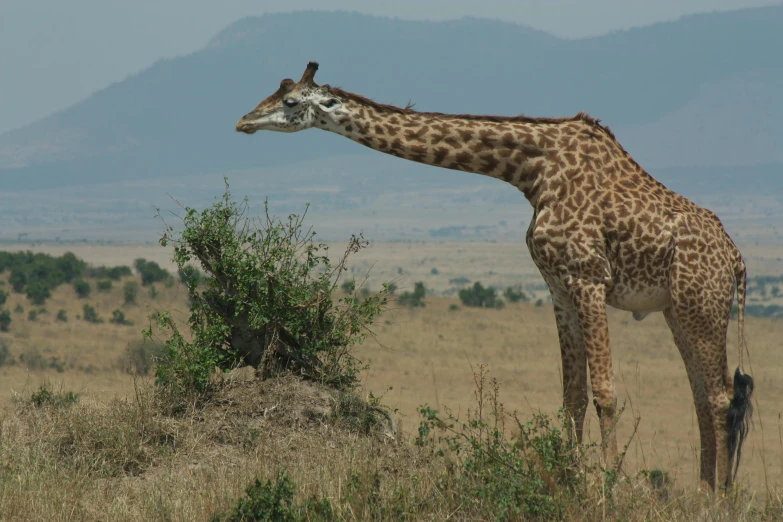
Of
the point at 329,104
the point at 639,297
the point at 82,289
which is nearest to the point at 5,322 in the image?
the point at 82,289

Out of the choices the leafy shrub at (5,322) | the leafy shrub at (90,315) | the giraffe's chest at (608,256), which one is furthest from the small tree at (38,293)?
the giraffe's chest at (608,256)

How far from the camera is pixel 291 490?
7906 mm

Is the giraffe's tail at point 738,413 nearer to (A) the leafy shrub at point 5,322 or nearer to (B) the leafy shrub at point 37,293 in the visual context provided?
(A) the leafy shrub at point 5,322

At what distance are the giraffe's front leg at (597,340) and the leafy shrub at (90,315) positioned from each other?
995 inches

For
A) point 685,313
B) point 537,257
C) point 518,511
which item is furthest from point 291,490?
point 685,313

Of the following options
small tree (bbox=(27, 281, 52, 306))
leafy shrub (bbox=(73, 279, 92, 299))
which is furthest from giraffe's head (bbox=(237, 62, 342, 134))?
leafy shrub (bbox=(73, 279, 92, 299))

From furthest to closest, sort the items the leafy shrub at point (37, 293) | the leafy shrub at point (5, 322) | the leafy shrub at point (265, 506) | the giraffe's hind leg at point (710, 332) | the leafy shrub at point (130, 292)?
1. the leafy shrub at point (130, 292)
2. the leafy shrub at point (37, 293)
3. the leafy shrub at point (5, 322)
4. the giraffe's hind leg at point (710, 332)
5. the leafy shrub at point (265, 506)

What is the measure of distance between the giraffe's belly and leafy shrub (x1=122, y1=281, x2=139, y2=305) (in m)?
26.6

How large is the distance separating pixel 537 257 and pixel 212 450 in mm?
3469

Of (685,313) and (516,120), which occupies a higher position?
(516,120)

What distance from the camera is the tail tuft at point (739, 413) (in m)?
9.01

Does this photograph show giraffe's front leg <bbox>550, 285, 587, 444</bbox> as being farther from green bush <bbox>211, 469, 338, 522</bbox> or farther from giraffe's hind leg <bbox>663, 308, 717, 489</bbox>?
green bush <bbox>211, 469, 338, 522</bbox>

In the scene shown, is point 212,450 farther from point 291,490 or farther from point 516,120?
point 516,120

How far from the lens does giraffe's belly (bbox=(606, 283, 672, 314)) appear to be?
9055mm
